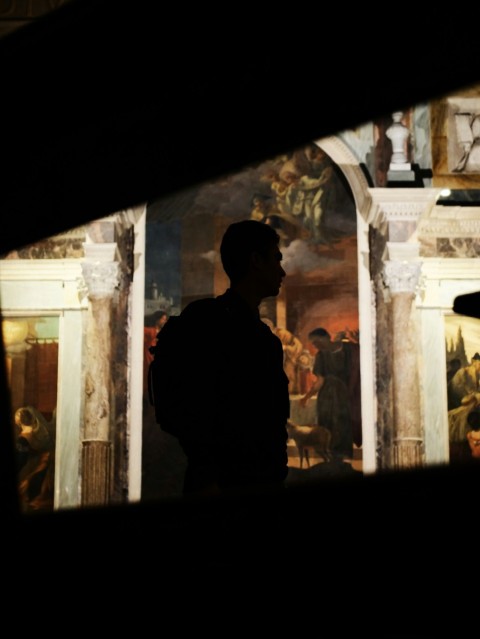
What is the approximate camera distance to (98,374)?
1024cm

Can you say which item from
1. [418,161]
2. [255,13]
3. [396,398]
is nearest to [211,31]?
[255,13]

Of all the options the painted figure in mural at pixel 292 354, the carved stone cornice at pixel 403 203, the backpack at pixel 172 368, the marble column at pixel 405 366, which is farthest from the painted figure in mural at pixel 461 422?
the backpack at pixel 172 368

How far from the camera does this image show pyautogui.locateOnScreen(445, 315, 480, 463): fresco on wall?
1051 cm

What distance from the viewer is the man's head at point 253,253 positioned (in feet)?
8.54

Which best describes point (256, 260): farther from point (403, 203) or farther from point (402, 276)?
point (403, 203)

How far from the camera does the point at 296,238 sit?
1122 centimetres

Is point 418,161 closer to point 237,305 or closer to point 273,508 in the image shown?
point 237,305

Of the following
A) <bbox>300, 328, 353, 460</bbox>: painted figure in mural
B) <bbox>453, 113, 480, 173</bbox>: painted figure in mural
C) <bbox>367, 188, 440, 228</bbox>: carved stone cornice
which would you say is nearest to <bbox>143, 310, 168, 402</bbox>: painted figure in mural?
<bbox>300, 328, 353, 460</bbox>: painted figure in mural

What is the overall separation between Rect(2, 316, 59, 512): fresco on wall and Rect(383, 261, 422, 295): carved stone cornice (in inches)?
133

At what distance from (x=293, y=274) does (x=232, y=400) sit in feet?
29.3

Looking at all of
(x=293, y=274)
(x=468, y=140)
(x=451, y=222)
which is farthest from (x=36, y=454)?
(x=468, y=140)

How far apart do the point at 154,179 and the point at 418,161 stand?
35.1 ft

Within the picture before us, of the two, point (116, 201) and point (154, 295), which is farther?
point (154, 295)

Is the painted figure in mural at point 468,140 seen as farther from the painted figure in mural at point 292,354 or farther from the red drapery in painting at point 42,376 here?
the red drapery in painting at point 42,376
